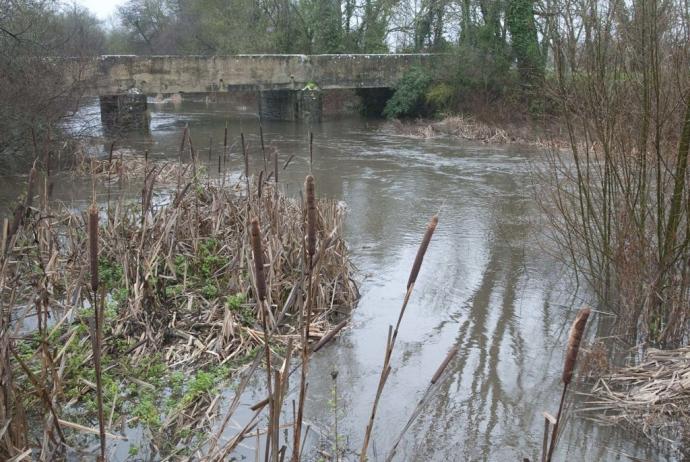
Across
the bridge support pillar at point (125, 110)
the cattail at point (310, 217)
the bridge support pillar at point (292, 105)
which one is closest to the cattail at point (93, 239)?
the cattail at point (310, 217)

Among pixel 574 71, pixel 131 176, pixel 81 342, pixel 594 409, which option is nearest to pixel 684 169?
pixel 574 71

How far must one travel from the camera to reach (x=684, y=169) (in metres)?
5.64

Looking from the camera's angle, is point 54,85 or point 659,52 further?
point 54,85

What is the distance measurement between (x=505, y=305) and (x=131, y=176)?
8910 millimetres

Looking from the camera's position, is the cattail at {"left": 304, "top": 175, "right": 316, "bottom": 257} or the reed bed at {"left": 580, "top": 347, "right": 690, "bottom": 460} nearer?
the cattail at {"left": 304, "top": 175, "right": 316, "bottom": 257}

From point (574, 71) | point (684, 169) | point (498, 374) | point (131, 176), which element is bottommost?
point (498, 374)

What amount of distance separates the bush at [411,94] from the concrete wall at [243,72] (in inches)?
23.4

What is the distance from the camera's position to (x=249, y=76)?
2505 centimetres

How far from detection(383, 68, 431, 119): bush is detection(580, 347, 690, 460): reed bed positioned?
22.4 meters

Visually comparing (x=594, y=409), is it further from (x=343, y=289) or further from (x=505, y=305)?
(x=343, y=289)

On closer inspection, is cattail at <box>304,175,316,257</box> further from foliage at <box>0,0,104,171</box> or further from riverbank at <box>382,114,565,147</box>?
riverbank at <box>382,114,565,147</box>

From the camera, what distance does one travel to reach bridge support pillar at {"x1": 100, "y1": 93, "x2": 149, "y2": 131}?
22.5 metres

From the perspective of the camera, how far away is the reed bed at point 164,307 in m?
4.72

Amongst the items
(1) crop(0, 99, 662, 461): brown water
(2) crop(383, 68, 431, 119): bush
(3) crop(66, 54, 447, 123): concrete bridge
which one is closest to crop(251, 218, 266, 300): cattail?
(1) crop(0, 99, 662, 461): brown water
